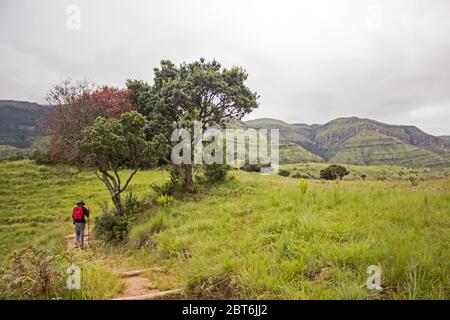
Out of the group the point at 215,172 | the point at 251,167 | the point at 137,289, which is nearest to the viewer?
the point at 137,289

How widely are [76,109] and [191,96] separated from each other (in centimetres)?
705

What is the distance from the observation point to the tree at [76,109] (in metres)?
16.6

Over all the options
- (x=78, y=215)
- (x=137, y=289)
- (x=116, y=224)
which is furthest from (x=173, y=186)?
(x=137, y=289)

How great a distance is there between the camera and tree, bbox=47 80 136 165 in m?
16.6

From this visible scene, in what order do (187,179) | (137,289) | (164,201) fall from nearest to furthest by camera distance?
(137,289) → (164,201) → (187,179)

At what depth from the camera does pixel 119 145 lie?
13.9 m

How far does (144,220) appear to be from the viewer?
13.4 m

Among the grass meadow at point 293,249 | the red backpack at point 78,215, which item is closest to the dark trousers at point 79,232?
the red backpack at point 78,215

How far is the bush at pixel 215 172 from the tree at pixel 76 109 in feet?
20.8

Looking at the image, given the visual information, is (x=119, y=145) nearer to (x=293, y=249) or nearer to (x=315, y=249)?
(x=293, y=249)

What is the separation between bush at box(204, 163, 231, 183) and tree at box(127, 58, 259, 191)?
206cm

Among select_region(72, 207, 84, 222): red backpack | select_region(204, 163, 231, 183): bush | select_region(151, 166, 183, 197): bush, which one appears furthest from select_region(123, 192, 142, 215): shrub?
select_region(204, 163, 231, 183): bush

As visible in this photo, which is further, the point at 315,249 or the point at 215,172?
the point at 215,172

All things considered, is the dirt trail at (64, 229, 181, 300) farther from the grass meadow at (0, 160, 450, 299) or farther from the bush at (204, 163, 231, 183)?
the bush at (204, 163, 231, 183)
